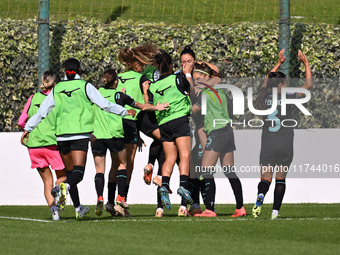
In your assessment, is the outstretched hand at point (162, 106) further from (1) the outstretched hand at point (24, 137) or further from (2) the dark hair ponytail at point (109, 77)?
(1) the outstretched hand at point (24, 137)

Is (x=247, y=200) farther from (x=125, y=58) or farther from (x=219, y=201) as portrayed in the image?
(x=125, y=58)

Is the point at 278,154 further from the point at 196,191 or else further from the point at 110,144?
the point at 110,144

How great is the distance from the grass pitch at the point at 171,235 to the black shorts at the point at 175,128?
3.81 feet

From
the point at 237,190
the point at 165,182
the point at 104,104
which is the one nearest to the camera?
the point at 104,104

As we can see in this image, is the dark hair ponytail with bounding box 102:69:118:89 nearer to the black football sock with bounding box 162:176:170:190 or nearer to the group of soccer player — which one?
the group of soccer player

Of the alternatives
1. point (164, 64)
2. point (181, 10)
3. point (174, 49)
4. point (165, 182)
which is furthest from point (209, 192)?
point (181, 10)

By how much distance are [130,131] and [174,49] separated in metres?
4.48

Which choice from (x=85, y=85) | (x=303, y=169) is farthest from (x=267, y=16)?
(x=85, y=85)

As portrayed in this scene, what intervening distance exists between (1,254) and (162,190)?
4019 millimetres

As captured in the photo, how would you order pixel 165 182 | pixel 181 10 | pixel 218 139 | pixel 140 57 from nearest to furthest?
pixel 165 182
pixel 218 139
pixel 140 57
pixel 181 10

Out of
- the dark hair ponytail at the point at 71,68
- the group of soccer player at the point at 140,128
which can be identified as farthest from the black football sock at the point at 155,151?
the dark hair ponytail at the point at 71,68

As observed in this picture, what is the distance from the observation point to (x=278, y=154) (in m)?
10.4

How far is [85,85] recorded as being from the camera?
10.2 metres

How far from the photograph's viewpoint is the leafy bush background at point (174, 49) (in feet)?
51.1
